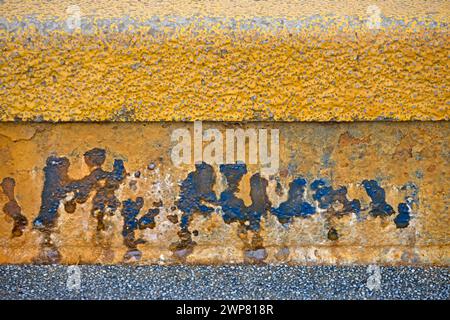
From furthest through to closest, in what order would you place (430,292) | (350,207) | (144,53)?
(430,292) → (350,207) → (144,53)

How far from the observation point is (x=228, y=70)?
98cm

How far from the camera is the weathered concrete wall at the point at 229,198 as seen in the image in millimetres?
1050

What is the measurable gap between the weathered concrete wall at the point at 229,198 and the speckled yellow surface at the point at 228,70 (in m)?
0.05

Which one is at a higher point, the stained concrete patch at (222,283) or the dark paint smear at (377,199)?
the dark paint smear at (377,199)

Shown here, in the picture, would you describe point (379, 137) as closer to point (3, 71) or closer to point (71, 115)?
point (71, 115)

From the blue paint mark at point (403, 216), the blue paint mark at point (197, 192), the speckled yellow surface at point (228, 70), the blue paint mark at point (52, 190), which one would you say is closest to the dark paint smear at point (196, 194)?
the blue paint mark at point (197, 192)

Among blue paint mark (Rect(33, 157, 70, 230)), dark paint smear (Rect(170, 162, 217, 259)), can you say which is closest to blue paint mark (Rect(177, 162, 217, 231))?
dark paint smear (Rect(170, 162, 217, 259))

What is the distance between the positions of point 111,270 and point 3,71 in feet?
2.33

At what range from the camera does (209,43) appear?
0.98 m

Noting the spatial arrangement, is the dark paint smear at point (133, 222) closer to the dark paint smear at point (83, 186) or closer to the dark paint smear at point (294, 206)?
the dark paint smear at point (83, 186)

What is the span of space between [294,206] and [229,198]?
0.13m

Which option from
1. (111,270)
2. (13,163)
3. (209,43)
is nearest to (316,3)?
(209,43)

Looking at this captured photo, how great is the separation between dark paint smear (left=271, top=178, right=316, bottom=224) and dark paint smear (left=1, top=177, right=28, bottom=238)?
51 cm

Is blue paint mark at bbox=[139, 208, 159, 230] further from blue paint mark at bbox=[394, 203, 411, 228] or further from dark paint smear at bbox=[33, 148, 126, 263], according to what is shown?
blue paint mark at bbox=[394, 203, 411, 228]
